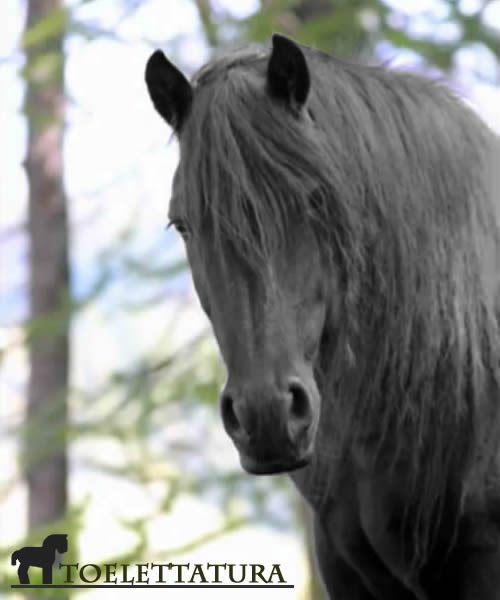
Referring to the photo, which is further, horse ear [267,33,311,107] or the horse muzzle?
horse ear [267,33,311,107]

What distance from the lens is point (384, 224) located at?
192 cm

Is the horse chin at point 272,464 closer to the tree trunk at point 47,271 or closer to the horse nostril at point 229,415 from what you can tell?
the horse nostril at point 229,415

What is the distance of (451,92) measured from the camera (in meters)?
2.26

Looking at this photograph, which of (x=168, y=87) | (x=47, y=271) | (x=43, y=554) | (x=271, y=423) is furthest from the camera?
(x=47, y=271)

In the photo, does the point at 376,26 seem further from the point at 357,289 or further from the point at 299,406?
the point at 299,406

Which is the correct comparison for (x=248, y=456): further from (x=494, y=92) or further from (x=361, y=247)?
(x=494, y=92)

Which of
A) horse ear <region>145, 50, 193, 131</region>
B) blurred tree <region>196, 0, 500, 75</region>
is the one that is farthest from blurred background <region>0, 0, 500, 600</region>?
horse ear <region>145, 50, 193, 131</region>

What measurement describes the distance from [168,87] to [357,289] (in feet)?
1.71

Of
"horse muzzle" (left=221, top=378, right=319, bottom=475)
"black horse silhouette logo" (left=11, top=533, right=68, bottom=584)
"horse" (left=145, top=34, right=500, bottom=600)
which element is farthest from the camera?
"black horse silhouette logo" (left=11, top=533, right=68, bottom=584)

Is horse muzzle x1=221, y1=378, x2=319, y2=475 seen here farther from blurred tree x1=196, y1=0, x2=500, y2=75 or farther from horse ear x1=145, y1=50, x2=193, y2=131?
blurred tree x1=196, y1=0, x2=500, y2=75

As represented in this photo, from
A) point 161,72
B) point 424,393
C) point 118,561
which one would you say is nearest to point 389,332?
point 424,393

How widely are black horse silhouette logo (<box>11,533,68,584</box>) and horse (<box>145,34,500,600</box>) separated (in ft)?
6.54

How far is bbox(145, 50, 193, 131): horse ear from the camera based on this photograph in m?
1.93

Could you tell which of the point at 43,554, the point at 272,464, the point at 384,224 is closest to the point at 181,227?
the point at 384,224
